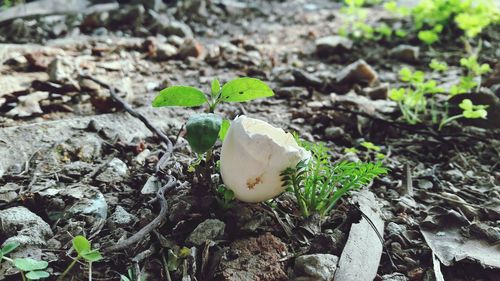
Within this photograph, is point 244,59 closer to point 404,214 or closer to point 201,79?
point 201,79

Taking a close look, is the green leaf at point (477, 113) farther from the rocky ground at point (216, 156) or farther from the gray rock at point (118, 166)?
the gray rock at point (118, 166)

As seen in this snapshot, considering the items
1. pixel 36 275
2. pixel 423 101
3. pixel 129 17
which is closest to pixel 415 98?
pixel 423 101

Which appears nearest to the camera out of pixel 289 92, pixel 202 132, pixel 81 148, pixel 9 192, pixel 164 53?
pixel 202 132

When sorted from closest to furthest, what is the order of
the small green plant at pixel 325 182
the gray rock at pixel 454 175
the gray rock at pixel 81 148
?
1. the small green plant at pixel 325 182
2. the gray rock at pixel 81 148
3. the gray rock at pixel 454 175

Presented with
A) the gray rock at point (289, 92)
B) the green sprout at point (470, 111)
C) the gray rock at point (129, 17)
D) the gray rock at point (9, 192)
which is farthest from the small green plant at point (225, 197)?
the gray rock at point (129, 17)

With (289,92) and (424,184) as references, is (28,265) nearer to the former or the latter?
(424,184)
